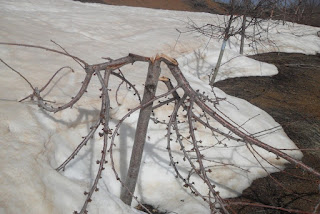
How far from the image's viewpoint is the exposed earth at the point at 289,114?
321cm

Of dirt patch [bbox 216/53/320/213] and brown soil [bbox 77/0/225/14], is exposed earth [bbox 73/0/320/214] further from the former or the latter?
brown soil [bbox 77/0/225/14]

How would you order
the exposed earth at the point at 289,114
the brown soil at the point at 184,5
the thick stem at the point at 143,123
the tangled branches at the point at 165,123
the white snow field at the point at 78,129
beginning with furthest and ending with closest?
1. the brown soil at the point at 184,5
2. the exposed earth at the point at 289,114
3. the white snow field at the point at 78,129
4. the thick stem at the point at 143,123
5. the tangled branches at the point at 165,123

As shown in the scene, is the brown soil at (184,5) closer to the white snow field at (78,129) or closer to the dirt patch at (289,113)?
the dirt patch at (289,113)

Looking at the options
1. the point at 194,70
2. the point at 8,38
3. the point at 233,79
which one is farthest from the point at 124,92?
the point at 233,79

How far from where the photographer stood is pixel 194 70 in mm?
6891

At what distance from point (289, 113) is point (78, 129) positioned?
169 inches

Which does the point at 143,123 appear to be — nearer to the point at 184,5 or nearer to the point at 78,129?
the point at 78,129

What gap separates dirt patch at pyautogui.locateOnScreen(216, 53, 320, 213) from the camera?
3.24 metres

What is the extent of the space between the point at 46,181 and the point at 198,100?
128 centimetres

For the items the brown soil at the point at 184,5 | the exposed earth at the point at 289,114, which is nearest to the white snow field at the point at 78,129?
the exposed earth at the point at 289,114

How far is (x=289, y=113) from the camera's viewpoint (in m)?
5.44

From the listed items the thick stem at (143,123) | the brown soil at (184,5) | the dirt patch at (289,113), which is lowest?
the dirt patch at (289,113)

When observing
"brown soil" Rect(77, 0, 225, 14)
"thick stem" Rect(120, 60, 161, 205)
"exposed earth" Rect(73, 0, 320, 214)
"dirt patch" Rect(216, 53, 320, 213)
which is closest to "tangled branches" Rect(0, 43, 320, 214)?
"thick stem" Rect(120, 60, 161, 205)

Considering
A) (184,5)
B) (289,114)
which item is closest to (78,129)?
(289,114)
